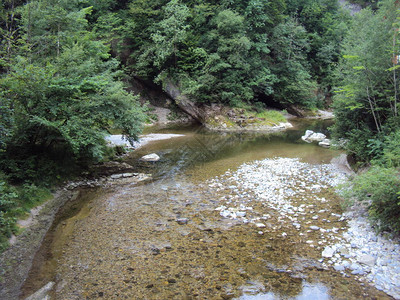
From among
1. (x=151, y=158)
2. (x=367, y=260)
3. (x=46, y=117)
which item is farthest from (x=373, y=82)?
(x=46, y=117)

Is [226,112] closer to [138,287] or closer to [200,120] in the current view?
[200,120]

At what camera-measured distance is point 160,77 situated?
29891 mm

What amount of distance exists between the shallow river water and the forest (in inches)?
60.6

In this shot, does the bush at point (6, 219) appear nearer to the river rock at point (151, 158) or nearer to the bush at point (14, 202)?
the bush at point (14, 202)

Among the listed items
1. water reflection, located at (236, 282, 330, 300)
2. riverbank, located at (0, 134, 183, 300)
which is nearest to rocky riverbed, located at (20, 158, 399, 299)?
water reflection, located at (236, 282, 330, 300)

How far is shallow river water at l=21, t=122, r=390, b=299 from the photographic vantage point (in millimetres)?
5344

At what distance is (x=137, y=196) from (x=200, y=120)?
69.0ft

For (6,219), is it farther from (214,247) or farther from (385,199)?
(385,199)

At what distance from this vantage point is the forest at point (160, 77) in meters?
9.03

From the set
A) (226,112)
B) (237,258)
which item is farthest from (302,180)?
(226,112)

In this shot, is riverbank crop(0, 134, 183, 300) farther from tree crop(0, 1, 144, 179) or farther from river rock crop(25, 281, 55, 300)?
tree crop(0, 1, 144, 179)

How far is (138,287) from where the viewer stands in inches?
213

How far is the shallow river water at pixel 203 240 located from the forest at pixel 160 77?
60.6 inches

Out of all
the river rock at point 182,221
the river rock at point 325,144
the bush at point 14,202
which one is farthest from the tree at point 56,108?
the river rock at point 325,144
